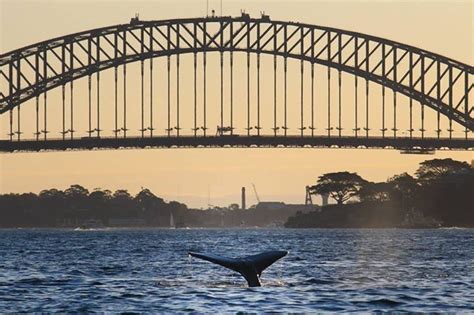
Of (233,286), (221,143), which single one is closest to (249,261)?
(233,286)

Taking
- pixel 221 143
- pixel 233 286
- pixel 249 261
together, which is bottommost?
pixel 233 286

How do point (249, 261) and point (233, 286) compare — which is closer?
point (249, 261)

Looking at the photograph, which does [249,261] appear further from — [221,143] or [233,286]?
[221,143]

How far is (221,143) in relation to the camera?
155250mm

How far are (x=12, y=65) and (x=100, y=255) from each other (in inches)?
2685

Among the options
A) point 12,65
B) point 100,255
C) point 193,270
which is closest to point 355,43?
point 12,65

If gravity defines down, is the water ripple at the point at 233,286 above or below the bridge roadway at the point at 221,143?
below

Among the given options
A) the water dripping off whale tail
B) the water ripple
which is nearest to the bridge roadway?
the water ripple

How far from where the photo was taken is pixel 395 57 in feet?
527

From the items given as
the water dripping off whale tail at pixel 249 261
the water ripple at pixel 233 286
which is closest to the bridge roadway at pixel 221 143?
the water ripple at pixel 233 286

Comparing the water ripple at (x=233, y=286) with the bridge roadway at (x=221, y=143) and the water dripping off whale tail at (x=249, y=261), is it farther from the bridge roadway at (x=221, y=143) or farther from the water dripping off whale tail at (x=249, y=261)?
the bridge roadway at (x=221, y=143)

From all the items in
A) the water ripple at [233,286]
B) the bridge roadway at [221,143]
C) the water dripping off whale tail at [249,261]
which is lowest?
the water ripple at [233,286]

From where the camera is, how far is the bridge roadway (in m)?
156

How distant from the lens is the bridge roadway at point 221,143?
155500 millimetres
